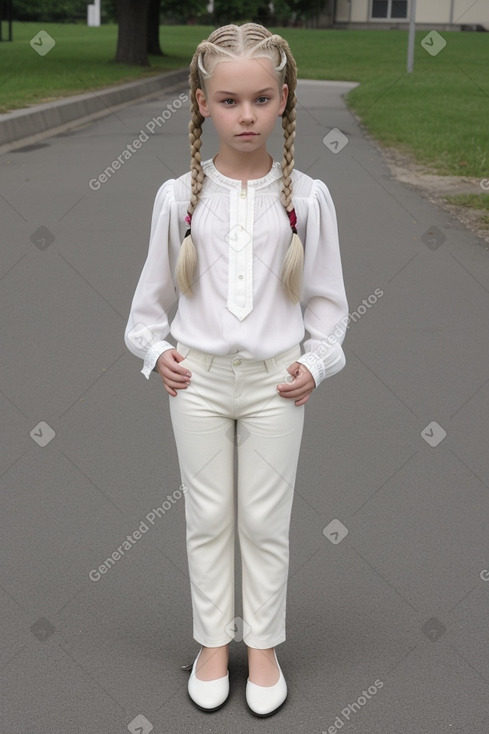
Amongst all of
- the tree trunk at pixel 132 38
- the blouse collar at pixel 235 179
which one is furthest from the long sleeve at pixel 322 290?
the tree trunk at pixel 132 38

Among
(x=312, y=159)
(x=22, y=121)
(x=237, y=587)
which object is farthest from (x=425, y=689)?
(x=22, y=121)

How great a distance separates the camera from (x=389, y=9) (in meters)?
68.4

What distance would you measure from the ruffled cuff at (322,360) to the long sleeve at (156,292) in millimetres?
365

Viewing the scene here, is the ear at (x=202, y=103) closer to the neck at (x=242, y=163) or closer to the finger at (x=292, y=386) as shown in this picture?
the neck at (x=242, y=163)

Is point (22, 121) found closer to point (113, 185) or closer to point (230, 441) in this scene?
point (113, 185)

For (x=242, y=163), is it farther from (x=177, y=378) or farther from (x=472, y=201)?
(x=472, y=201)

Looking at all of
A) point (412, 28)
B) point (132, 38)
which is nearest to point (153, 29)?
point (132, 38)

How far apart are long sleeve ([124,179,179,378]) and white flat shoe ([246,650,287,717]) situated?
0.93 metres

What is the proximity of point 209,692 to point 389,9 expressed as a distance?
2750 inches

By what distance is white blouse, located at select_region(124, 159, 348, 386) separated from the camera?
2.78 metres

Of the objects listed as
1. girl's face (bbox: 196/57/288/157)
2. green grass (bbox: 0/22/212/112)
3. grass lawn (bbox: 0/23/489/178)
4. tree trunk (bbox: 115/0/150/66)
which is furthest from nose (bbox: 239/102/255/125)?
tree trunk (bbox: 115/0/150/66)

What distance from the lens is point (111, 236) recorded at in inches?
353

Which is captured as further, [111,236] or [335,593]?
[111,236]

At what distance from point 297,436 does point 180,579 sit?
1086mm
